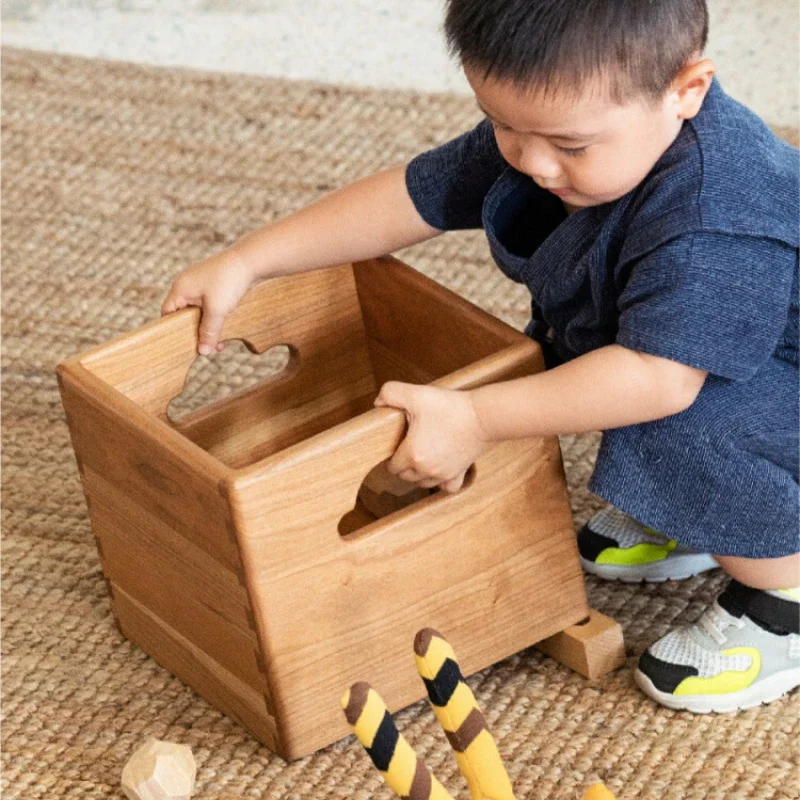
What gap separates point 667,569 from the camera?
1068 mm

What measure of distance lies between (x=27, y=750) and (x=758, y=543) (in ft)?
1.61

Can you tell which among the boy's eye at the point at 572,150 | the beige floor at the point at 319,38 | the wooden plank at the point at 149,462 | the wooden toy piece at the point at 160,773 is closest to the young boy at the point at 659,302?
the boy's eye at the point at 572,150

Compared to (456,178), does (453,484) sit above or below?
below

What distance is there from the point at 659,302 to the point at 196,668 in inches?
15.5

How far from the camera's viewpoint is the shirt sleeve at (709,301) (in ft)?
2.79

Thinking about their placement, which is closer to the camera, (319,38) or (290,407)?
(290,407)

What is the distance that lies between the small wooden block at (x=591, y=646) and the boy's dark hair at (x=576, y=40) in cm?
36

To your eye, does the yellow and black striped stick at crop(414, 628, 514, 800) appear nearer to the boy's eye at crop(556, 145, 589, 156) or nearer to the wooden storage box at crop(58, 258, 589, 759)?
the wooden storage box at crop(58, 258, 589, 759)

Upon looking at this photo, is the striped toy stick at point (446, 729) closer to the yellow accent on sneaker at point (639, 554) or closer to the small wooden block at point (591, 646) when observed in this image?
the small wooden block at point (591, 646)

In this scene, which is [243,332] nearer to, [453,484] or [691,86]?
[453,484]

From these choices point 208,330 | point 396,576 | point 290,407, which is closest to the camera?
point 396,576

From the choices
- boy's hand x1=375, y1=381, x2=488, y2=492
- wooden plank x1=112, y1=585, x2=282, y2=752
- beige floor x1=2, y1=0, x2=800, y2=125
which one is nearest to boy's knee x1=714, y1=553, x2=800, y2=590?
boy's hand x1=375, y1=381, x2=488, y2=492

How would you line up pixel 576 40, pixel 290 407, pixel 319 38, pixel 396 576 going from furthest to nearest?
pixel 319 38 → pixel 290 407 → pixel 396 576 → pixel 576 40

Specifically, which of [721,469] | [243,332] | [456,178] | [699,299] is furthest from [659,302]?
[243,332]
